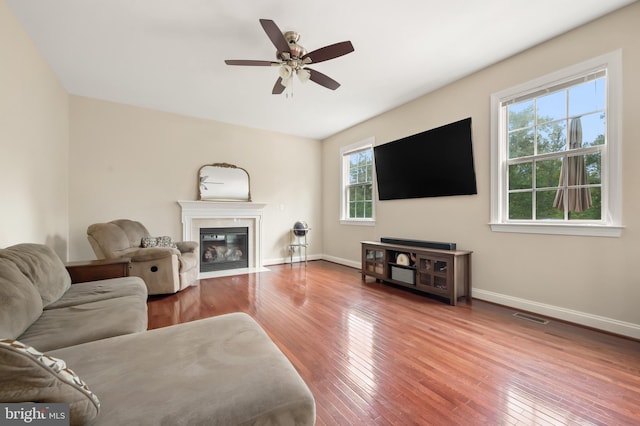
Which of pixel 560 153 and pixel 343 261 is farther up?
pixel 560 153

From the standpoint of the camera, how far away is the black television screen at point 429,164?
11.2 ft

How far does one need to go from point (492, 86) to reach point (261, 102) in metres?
3.11

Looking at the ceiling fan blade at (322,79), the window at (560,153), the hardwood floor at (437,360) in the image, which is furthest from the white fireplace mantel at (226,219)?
the window at (560,153)

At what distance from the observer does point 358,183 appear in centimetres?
538

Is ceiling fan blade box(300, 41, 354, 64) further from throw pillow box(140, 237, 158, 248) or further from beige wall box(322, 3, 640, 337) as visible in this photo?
throw pillow box(140, 237, 158, 248)

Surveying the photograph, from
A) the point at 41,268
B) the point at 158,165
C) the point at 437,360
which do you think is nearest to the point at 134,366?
the point at 41,268

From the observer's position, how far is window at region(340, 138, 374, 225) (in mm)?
5109

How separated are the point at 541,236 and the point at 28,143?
5239 millimetres

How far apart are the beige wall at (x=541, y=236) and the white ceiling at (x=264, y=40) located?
192 mm

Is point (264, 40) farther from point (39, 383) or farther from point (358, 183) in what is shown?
point (358, 183)

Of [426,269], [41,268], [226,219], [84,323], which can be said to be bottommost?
[426,269]

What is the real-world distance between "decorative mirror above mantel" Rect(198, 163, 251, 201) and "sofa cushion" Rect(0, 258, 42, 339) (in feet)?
11.2

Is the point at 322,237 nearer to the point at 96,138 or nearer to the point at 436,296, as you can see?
the point at 436,296

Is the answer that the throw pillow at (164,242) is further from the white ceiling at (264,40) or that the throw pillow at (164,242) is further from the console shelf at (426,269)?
the console shelf at (426,269)
